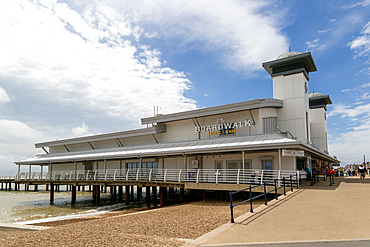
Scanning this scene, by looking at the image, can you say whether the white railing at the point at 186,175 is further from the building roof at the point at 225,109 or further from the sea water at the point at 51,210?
the building roof at the point at 225,109

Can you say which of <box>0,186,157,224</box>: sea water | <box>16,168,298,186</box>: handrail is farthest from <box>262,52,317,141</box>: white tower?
<box>0,186,157,224</box>: sea water

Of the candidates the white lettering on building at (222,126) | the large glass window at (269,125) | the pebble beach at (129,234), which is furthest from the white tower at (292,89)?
the pebble beach at (129,234)

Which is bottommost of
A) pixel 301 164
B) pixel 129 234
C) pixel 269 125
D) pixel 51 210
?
pixel 51 210

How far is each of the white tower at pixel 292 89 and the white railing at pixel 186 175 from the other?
496cm

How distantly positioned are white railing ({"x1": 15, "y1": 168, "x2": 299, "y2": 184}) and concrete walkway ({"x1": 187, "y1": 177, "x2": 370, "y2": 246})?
490 centimetres

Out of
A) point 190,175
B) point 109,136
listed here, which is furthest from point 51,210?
point 190,175

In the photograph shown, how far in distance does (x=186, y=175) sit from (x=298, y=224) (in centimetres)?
1544

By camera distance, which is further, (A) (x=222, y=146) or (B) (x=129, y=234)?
(A) (x=222, y=146)

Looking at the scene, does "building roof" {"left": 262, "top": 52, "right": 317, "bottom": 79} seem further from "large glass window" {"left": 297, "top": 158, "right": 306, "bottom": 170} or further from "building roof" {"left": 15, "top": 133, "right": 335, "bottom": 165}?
"large glass window" {"left": 297, "top": 158, "right": 306, "bottom": 170}

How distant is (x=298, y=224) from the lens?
24.8 feet

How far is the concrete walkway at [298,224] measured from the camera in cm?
636

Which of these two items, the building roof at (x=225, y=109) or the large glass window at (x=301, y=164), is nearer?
the building roof at (x=225, y=109)

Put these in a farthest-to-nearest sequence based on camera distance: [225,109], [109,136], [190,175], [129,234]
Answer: [109,136] < [225,109] < [190,175] < [129,234]

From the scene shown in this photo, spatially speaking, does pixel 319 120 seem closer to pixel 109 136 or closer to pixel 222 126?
pixel 222 126
